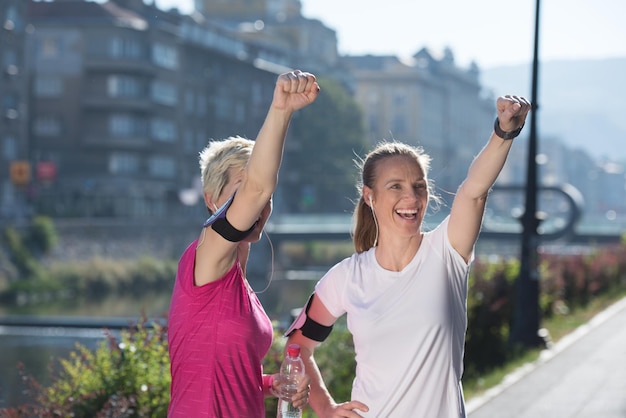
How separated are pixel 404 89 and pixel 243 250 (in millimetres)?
150971

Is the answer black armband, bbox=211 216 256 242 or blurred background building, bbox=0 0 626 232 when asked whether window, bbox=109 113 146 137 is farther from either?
black armband, bbox=211 216 256 242

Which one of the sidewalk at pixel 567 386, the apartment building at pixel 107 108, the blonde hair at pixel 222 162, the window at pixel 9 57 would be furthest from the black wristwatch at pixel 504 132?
the apartment building at pixel 107 108

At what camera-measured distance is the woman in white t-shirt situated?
413cm

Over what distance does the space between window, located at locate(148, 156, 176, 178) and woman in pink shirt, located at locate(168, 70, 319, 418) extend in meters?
77.3

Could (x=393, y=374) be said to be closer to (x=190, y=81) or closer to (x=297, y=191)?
(x=190, y=81)

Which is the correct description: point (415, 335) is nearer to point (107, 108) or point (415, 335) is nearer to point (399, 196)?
point (399, 196)

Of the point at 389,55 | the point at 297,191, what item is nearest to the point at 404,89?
the point at 389,55

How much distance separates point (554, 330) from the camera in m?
18.9

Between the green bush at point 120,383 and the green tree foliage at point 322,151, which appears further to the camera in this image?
the green tree foliage at point 322,151

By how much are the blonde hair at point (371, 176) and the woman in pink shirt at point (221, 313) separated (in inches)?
15.7

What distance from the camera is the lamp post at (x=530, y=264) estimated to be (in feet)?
53.3

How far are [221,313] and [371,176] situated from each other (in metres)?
0.72

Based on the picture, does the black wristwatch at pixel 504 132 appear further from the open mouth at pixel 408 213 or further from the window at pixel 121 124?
the window at pixel 121 124

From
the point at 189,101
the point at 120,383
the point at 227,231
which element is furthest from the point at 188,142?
the point at 227,231
